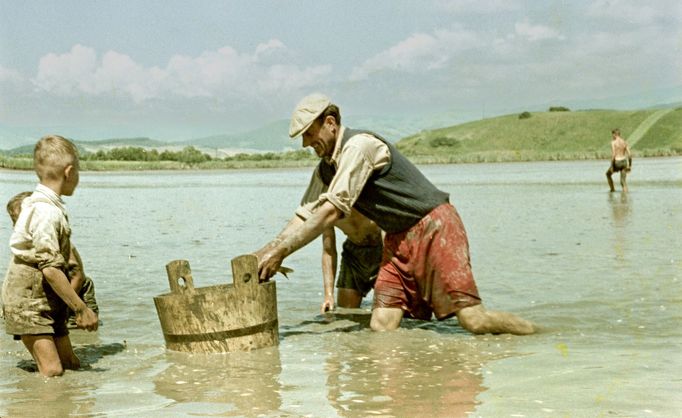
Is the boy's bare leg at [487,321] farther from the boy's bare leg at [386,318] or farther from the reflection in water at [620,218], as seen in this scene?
the reflection in water at [620,218]

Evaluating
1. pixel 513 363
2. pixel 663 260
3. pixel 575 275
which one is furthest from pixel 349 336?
pixel 663 260

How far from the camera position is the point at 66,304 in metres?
5.12

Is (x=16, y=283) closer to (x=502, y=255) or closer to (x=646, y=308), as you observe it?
(x=646, y=308)

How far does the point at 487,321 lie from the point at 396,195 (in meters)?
1.10

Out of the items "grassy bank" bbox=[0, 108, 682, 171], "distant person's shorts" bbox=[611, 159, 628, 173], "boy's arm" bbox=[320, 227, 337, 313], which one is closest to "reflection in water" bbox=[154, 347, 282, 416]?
"boy's arm" bbox=[320, 227, 337, 313]

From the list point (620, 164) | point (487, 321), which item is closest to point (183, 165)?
point (620, 164)

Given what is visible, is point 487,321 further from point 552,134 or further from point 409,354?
point 552,134

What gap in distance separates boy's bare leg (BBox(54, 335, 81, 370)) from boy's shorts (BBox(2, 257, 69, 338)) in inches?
12.7

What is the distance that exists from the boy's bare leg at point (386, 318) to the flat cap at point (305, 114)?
58.0 inches

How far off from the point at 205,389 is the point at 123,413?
0.59m

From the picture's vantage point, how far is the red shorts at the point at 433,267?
19.9 feet

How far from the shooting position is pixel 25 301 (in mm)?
4980

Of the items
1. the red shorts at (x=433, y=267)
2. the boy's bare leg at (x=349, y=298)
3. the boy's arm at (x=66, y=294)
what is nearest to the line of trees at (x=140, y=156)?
the boy's bare leg at (x=349, y=298)

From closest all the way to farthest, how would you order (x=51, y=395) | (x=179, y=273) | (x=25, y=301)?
(x=51, y=395), (x=25, y=301), (x=179, y=273)
